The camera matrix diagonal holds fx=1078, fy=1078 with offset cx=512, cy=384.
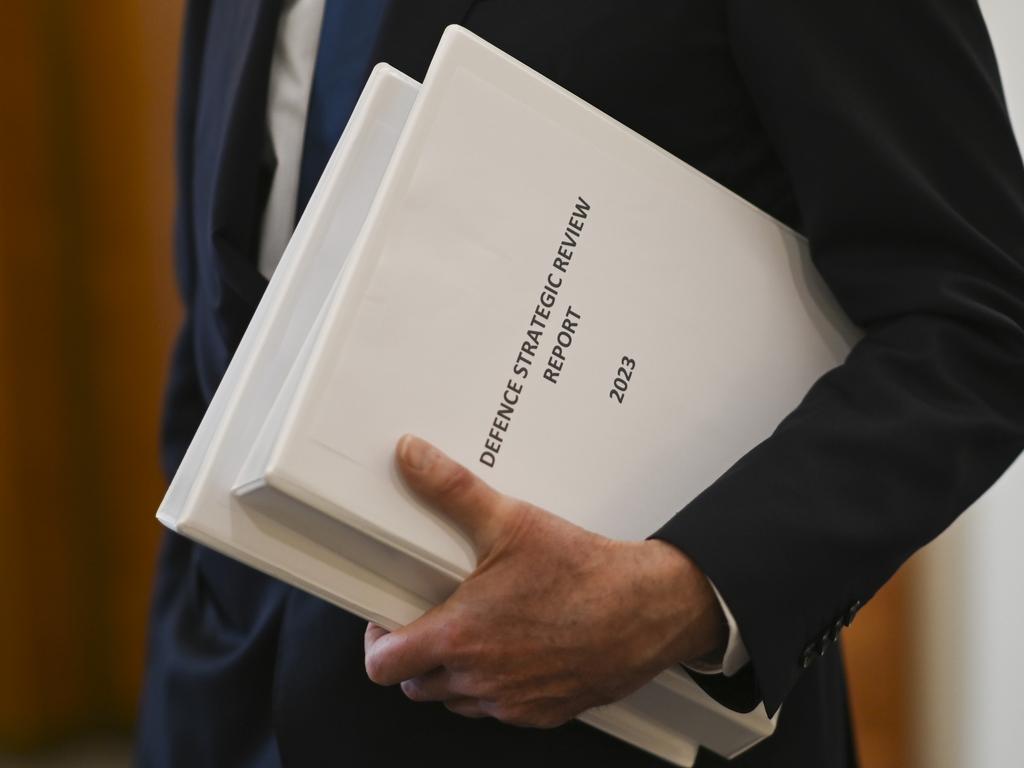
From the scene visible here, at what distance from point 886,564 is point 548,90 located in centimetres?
34

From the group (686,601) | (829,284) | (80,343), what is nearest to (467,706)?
(686,601)

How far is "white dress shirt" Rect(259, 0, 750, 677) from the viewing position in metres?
0.81

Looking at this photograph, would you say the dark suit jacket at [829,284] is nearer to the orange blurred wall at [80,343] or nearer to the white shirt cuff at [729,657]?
the white shirt cuff at [729,657]

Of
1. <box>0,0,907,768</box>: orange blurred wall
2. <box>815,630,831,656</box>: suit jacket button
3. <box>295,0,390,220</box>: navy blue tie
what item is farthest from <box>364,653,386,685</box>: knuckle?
<box>0,0,907,768</box>: orange blurred wall

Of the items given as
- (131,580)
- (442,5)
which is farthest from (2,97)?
(442,5)

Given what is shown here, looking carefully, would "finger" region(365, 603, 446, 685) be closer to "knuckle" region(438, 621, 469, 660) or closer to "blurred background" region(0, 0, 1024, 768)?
"knuckle" region(438, 621, 469, 660)

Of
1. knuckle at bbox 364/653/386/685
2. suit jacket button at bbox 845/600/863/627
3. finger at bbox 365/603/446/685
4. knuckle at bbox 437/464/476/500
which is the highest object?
knuckle at bbox 437/464/476/500

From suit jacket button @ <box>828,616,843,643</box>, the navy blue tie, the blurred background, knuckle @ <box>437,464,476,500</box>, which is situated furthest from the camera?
the blurred background

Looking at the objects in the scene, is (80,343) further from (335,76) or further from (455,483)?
(455,483)

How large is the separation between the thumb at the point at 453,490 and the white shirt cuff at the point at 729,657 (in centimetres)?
13

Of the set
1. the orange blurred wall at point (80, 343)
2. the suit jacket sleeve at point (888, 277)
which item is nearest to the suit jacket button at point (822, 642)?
the suit jacket sleeve at point (888, 277)

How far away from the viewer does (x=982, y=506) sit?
1438 millimetres

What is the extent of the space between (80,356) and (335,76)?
1.59 metres

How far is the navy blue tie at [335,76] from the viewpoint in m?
0.76
